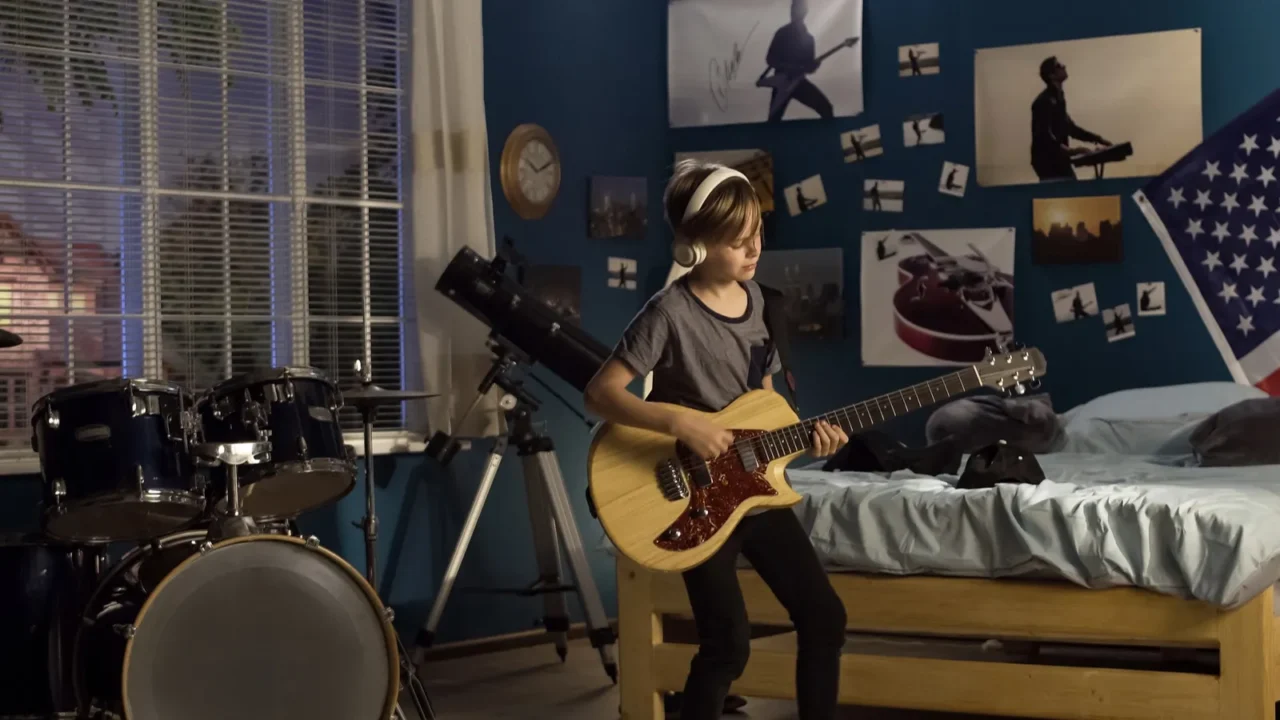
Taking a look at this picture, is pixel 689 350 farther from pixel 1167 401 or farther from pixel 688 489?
pixel 1167 401

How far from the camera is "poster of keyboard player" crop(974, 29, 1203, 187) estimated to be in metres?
Result: 4.56

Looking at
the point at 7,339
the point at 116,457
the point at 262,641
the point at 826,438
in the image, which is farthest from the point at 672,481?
the point at 7,339

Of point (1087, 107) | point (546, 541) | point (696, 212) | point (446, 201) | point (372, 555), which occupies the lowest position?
point (546, 541)

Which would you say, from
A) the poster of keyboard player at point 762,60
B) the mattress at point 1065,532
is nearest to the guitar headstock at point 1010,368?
the mattress at point 1065,532

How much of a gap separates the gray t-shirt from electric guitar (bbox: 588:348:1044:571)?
0.14 feet

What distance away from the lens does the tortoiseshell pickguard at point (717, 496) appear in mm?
2340

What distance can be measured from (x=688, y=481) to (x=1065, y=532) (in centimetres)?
88

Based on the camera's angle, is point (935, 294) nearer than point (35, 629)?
No

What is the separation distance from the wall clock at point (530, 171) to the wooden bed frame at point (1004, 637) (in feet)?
5.89

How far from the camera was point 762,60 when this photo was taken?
16.6 feet

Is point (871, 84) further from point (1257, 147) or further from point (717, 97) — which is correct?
point (1257, 147)

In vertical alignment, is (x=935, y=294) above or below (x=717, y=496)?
above

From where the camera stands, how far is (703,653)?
7.55ft

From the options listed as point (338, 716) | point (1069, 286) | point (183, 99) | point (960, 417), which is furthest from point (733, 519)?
point (1069, 286)
